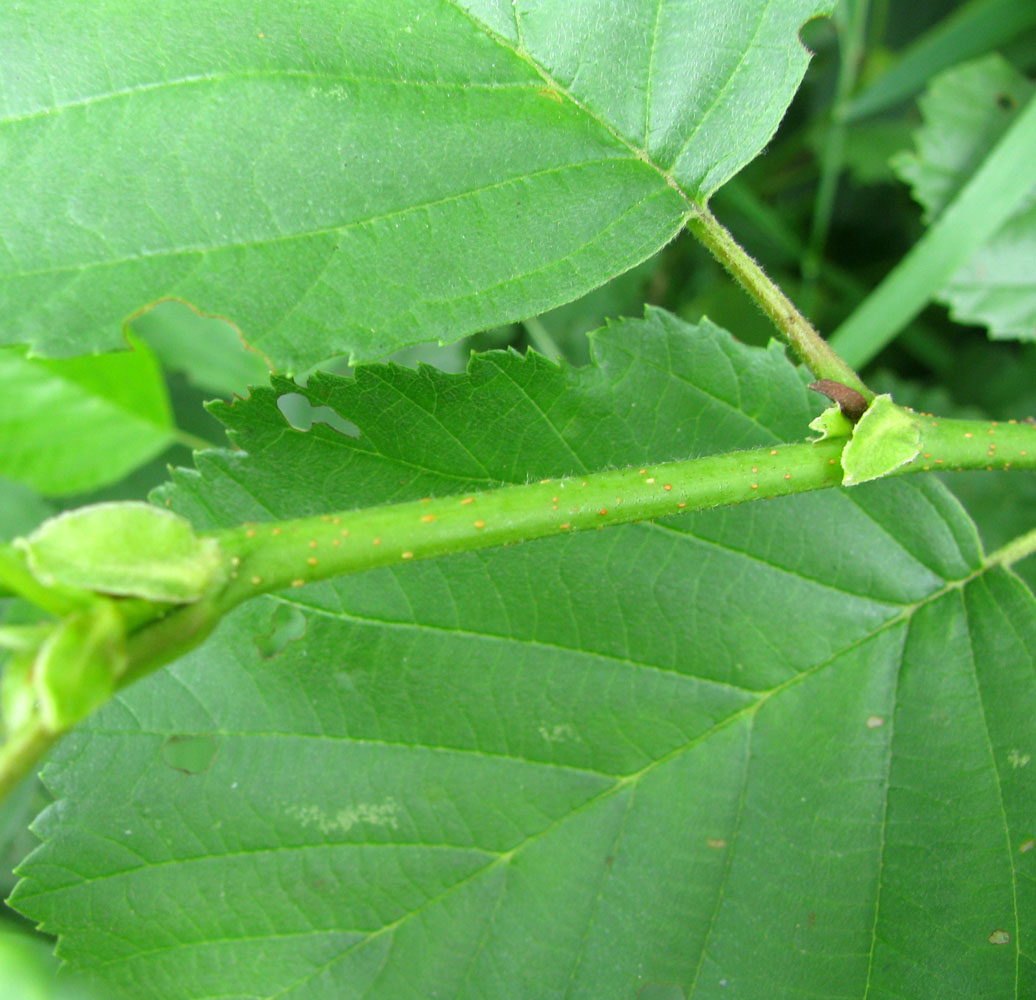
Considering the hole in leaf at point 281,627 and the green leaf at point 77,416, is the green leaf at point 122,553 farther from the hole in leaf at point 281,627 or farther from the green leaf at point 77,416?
the green leaf at point 77,416

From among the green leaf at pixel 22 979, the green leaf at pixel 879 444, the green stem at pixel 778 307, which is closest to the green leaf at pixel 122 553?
the green leaf at pixel 22 979

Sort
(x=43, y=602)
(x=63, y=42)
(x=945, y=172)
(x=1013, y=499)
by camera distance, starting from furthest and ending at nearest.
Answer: (x=1013, y=499) < (x=945, y=172) < (x=63, y=42) < (x=43, y=602)

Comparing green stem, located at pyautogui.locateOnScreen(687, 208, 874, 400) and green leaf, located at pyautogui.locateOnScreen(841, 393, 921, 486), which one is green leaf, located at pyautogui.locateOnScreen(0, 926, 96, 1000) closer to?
green leaf, located at pyautogui.locateOnScreen(841, 393, 921, 486)

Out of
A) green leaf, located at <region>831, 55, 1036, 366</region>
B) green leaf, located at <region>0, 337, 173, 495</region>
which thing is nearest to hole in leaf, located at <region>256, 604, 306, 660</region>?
green leaf, located at <region>0, 337, 173, 495</region>

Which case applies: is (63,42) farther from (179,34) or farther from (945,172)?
(945,172)

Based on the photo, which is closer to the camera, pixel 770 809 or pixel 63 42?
pixel 63 42

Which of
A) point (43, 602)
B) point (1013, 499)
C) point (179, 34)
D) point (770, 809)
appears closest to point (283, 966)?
point (770, 809)

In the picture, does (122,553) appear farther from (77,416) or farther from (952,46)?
(952,46)
